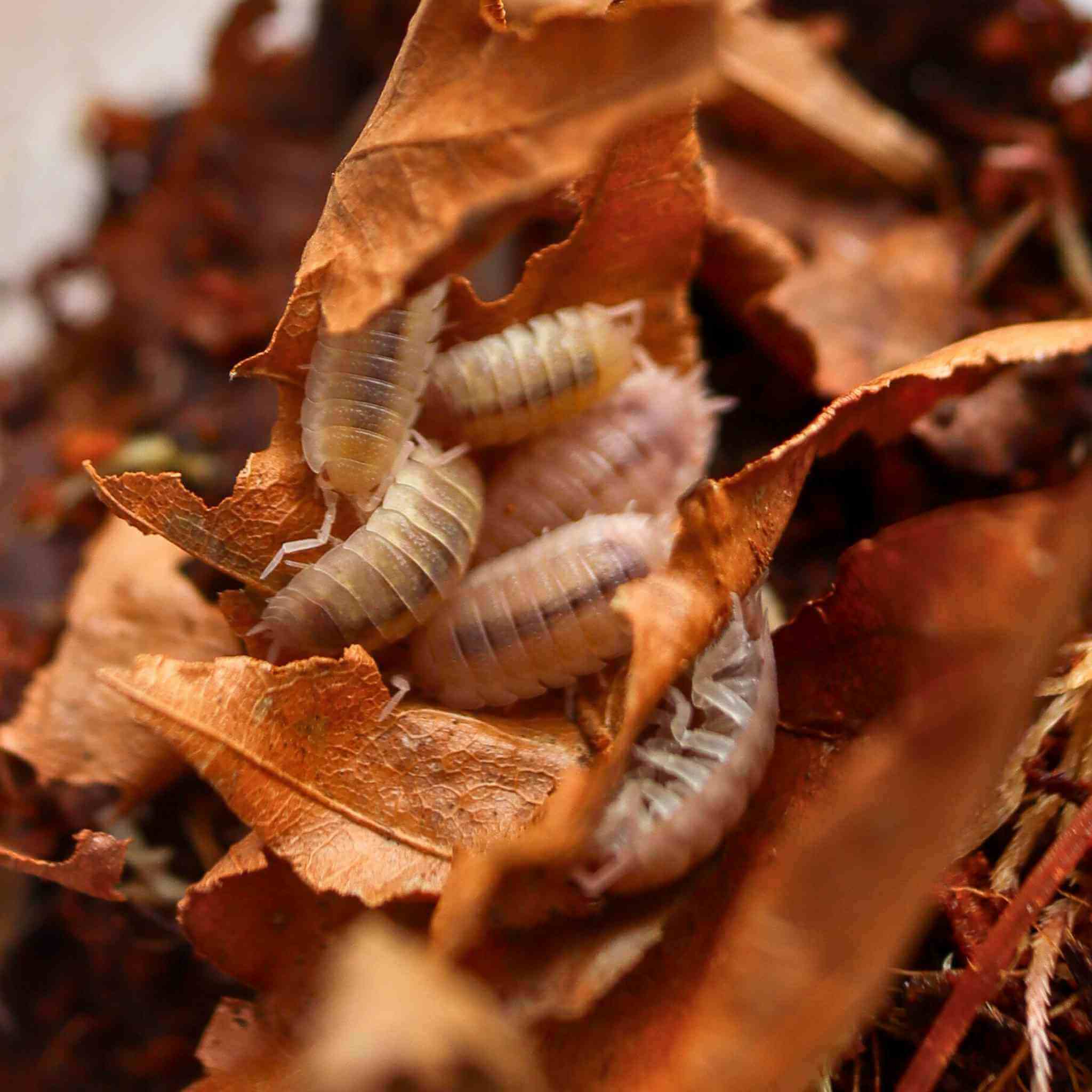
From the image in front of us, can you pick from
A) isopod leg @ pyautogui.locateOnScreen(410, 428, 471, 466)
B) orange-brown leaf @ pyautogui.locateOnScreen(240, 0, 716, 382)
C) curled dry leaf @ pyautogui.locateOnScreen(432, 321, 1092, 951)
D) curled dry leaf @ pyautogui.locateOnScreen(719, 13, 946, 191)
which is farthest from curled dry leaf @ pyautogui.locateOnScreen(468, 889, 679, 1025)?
curled dry leaf @ pyautogui.locateOnScreen(719, 13, 946, 191)

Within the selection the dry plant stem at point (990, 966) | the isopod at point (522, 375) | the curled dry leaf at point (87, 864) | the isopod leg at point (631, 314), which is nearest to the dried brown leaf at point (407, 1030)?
the curled dry leaf at point (87, 864)

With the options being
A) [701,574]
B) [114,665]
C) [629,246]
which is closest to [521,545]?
[701,574]

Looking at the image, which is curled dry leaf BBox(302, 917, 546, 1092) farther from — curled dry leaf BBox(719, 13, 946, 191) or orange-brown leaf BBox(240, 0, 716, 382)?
curled dry leaf BBox(719, 13, 946, 191)

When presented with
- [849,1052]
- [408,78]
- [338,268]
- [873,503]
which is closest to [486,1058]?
[849,1052]

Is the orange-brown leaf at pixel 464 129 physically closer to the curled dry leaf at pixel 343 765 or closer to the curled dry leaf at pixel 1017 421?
the curled dry leaf at pixel 343 765

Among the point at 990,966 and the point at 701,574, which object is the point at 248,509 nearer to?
the point at 701,574

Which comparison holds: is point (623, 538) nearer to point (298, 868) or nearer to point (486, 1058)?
point (298, 868)
